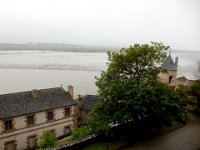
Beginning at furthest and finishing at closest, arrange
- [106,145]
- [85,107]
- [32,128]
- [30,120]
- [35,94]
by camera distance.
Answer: [85,107] < [35,94] < [32,128] < [30,120] < [106,145]

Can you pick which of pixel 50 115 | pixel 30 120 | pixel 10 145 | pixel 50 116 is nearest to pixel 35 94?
pixel 50 115

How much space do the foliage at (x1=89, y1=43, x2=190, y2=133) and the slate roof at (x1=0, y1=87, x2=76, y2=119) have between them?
9317mm

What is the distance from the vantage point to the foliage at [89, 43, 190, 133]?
2533 cm

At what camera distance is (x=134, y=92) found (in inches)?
982

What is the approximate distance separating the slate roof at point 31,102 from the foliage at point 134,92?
30.6 ft

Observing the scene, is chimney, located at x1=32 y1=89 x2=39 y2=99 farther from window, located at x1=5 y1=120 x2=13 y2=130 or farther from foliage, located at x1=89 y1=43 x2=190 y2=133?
foliage, located at x1=89 y1=43 x2=190 y2=133

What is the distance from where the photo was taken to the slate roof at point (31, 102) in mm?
31506

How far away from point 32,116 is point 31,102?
195 cm

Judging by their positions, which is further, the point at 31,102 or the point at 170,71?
the point at 170,71

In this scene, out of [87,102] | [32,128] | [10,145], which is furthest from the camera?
[87,102]

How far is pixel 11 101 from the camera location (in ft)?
108

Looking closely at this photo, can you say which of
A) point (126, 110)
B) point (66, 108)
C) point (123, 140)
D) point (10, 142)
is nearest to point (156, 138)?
point (123, 140)

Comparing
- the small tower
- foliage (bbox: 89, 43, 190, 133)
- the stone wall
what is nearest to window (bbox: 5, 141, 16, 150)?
the stone wall

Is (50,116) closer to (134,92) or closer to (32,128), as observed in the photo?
(32,128)
